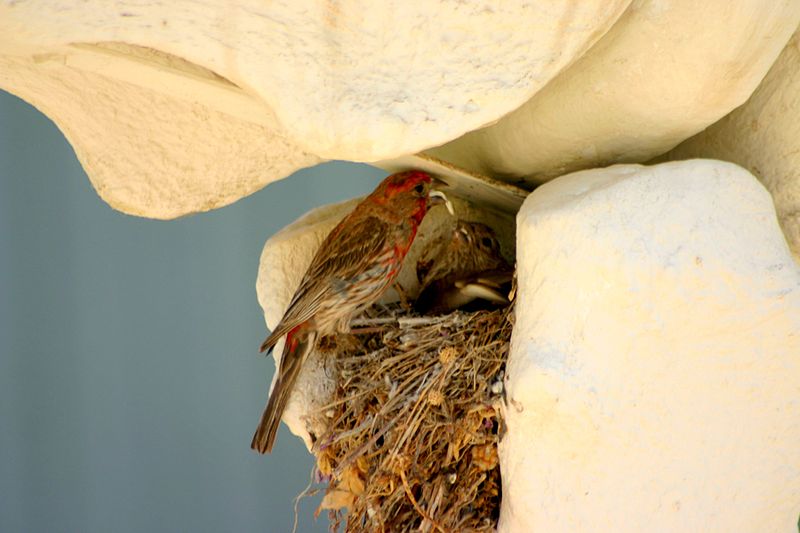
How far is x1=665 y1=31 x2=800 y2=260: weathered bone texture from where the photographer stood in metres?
2.32

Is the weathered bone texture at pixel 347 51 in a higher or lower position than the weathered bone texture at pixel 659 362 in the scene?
higher

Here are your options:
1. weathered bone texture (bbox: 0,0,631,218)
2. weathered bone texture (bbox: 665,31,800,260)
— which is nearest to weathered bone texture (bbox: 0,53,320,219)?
weathered bone texture (bbox: 0,0,631,218)

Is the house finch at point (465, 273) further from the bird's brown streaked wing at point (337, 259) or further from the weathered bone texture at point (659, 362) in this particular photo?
the weathered bone texture at point (659, 362)

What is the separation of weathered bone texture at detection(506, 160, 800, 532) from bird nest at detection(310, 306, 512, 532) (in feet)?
0.72

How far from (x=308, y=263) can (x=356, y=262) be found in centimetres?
20

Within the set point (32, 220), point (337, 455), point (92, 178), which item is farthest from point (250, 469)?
point (92, 178)

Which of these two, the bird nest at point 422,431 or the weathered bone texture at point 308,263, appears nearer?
the bird nest at point 422,431

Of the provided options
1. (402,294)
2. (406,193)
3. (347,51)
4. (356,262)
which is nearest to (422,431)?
(356,262)

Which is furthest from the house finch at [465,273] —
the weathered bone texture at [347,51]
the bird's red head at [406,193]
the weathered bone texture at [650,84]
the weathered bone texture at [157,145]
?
the weathered bone texture at [347,51]

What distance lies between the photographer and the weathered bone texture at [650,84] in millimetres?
2057

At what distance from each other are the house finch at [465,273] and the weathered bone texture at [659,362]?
27.2 inches

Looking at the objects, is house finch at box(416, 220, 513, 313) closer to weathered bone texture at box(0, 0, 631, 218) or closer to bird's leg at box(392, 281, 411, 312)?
bird's leg at box(392, 281, 411, 312)

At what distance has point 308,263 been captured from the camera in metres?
3.08

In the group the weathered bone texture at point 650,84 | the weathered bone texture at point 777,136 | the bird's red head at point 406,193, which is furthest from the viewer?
the bird's red head at point 406,193
